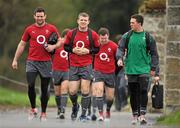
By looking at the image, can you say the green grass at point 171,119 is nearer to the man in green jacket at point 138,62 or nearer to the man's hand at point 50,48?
the man in green jacket at point 138,62

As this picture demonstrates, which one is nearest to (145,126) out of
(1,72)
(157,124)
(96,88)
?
(157,124)

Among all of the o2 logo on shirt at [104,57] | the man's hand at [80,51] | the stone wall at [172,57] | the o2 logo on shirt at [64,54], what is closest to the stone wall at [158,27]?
the o2 logo on shirt at [64,54]

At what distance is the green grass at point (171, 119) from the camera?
17.9 m

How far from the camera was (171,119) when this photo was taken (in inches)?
715

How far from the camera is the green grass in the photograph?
58.6ft

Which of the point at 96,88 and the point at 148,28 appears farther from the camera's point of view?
the point at 148,28

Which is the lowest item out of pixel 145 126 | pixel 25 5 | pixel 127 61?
pixel 145 126

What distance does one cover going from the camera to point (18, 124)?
17.7 metres

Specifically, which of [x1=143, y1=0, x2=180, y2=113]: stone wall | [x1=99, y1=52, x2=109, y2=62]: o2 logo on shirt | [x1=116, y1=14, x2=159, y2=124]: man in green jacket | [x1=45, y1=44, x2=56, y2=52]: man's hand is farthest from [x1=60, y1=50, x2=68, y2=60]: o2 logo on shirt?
[x1=116, y1=14, x2=159, y2=124]: man in green jacket

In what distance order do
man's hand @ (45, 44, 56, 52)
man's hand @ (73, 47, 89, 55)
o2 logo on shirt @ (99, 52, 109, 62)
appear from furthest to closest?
o2 logo on shirt @ (99, 52, 109, 62) < man's hand @ (73, 47, 89, 55) < man's hand @ (45, 44, 56, 52)

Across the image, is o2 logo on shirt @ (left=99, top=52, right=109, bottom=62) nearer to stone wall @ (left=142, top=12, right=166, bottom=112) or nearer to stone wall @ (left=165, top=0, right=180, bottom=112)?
stone wall @ (left=165, top=0, right=180, bottom=112)

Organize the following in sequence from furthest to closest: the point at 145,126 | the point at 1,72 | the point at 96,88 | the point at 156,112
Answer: the point at 1,72, the point at 156,112, the point at 96,88, the point at 145,126

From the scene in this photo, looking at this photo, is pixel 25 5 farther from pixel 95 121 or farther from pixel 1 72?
pixel 95 121

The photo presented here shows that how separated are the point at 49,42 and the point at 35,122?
1772 mm
